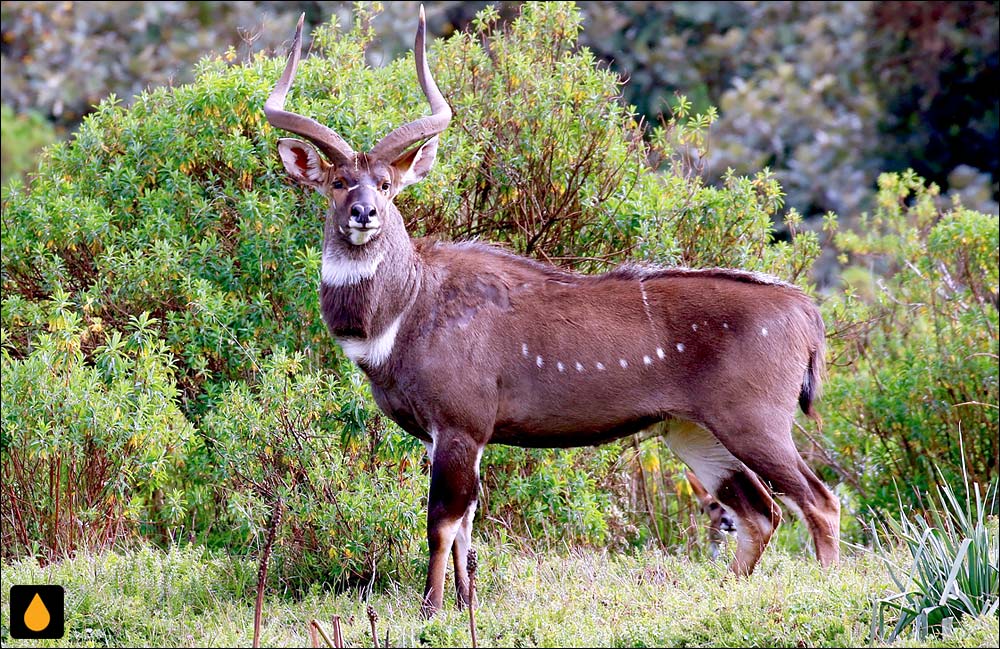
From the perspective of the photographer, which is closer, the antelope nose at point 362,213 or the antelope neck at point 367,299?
the antelope nose at point 362,213

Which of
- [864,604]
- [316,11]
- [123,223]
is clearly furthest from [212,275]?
[316,11]

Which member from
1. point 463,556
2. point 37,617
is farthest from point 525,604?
point 37,617

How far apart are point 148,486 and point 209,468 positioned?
348mm

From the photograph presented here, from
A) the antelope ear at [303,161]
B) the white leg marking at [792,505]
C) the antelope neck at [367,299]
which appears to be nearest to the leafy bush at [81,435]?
the antelope neck at [367,299]

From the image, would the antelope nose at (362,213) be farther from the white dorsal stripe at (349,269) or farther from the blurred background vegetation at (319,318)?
the blurred background vegetation at (319,318)

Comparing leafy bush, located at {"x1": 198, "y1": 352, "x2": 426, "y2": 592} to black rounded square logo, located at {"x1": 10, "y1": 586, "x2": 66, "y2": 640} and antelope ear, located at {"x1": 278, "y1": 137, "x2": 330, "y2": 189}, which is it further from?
black rounded square logo, located at {"x1": 10, "y1": 586, "x2": 66, "y2": 640}

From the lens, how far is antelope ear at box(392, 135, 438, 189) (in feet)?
24.1

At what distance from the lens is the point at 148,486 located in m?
8.39

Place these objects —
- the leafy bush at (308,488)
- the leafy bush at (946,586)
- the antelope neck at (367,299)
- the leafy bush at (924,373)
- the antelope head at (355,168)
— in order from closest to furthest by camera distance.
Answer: the leafy bush at (946,586), the antelope head at (355,168), the antelope neck at (367,299), the leafy bush at (308,488), the leafy bush at (924,373)

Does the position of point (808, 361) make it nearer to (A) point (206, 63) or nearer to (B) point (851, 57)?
(A) point (206, 63)

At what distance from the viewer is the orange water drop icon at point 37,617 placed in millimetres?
6480

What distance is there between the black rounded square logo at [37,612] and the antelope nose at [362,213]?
7.06ft

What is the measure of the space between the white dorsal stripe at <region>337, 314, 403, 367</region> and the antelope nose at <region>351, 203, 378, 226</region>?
0.56 meters

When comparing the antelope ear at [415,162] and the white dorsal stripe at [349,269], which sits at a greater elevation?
the antelope ear at [415,162]
